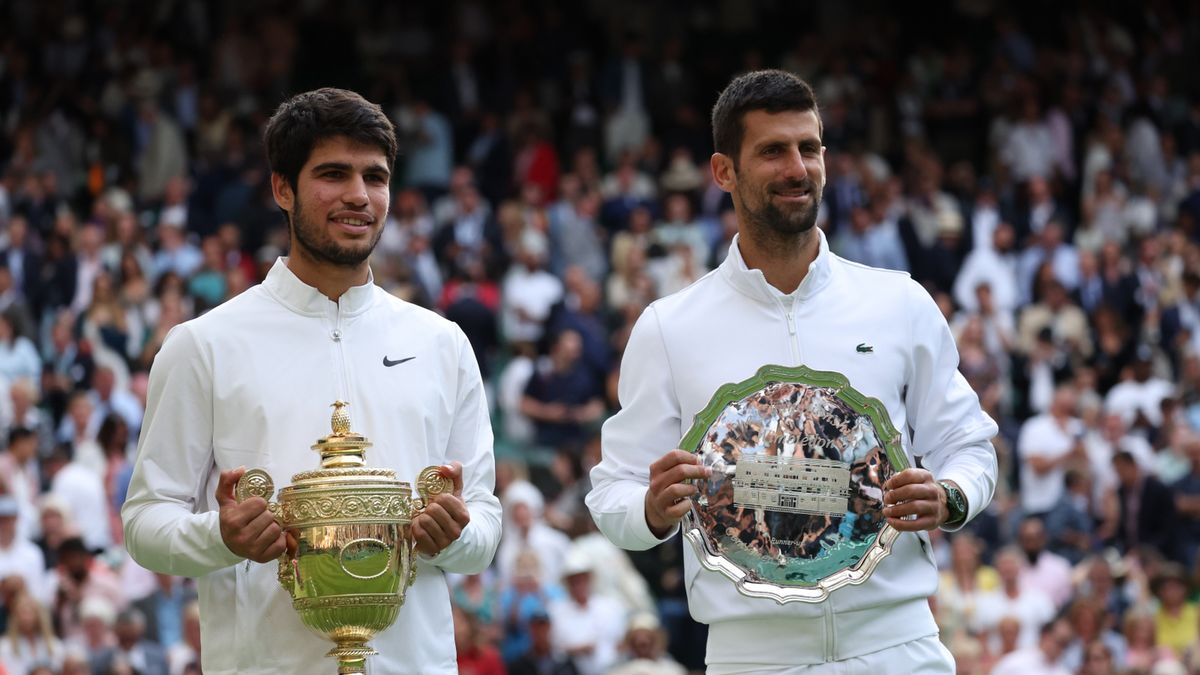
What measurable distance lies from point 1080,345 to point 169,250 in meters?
8.04

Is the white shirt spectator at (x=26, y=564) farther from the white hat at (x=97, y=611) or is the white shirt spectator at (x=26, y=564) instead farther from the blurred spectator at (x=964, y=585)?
the blurred spectator at (x=964, y=585)

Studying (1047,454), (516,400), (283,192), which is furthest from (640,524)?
(516,400)

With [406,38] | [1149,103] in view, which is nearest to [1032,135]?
[1149,103]

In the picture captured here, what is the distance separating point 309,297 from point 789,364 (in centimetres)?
127

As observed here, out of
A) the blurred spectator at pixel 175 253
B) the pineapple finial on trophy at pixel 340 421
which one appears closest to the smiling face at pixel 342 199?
the pineapple finial on trophy at pixel 340 421

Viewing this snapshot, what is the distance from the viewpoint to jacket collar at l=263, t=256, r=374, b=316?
5613 millimetres

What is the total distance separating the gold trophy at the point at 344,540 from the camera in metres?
5.02

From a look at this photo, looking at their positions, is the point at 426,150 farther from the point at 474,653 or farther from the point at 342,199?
the point at 342,199

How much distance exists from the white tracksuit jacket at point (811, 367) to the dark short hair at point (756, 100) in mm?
289

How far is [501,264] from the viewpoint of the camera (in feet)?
62.8

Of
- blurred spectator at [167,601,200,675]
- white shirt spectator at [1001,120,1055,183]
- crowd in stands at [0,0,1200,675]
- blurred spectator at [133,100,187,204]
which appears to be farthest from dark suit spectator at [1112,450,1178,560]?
blurred spectator at [133,100,187,204]

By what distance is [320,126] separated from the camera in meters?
5.52

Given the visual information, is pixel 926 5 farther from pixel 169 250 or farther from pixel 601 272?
pixel 169 250

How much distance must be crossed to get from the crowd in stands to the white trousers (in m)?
7.50
